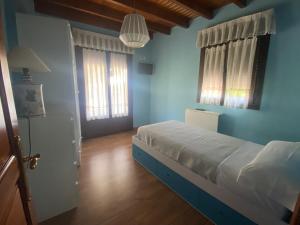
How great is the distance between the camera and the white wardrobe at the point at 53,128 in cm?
149

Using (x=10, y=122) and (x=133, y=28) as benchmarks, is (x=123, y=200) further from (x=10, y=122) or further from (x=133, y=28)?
(x=133, y=28)

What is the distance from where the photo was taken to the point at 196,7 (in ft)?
8.58

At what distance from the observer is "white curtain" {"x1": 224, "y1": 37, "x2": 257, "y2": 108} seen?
2.40 metres

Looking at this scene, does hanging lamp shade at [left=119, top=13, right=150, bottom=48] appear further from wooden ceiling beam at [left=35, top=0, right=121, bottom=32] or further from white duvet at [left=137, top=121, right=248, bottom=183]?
wooden ceiling beam at [left=35, top=0, right=121, bottom=32]

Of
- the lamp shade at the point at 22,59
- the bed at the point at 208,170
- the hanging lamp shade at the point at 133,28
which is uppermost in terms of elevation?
the hanging lamp shade at the point at 133,28

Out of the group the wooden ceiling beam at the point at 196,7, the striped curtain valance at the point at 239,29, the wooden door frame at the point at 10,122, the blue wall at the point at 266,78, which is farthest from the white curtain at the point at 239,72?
the wooden door frame at the point at 10,122

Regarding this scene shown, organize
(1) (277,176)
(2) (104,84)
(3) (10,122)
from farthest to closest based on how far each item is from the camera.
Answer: (2) (104,84) < (1) (277,176) < (3) (10,122)

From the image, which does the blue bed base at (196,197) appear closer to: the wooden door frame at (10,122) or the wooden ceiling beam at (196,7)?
the wooden door frame at (10,122)

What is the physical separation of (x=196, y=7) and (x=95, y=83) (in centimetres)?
252

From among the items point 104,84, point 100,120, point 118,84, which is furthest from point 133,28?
point 100,120

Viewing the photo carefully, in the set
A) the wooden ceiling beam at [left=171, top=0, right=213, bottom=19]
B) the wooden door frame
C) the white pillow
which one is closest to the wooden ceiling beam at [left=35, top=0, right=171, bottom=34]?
the wooden ceiling beam at [left=171, top=0, right=213, bottom=19]

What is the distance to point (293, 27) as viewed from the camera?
2.06m

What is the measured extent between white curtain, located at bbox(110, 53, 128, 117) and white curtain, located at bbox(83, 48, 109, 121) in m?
0.19

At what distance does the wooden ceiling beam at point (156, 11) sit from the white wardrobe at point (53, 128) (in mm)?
1071
